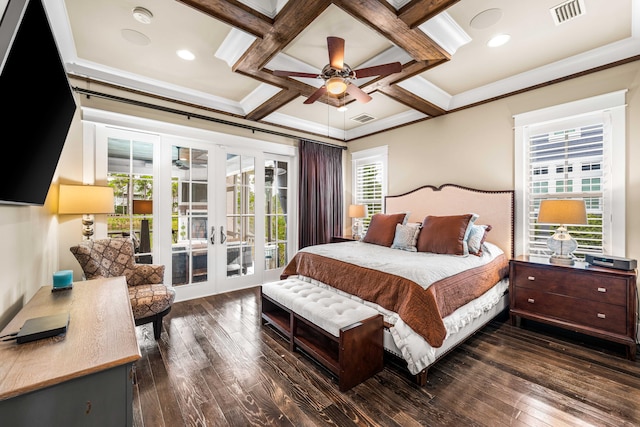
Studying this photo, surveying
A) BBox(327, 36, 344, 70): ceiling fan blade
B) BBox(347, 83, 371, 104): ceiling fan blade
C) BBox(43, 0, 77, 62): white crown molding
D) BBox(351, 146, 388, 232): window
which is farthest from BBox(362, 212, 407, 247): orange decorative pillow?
BBox(43, 0, 77, 62): white crown molding

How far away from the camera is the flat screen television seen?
1.00m

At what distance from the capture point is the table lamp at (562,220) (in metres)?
2.58

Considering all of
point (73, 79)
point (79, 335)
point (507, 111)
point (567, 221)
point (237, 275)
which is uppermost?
point (73, 79)

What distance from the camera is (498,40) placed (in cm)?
259

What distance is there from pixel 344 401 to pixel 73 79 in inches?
163

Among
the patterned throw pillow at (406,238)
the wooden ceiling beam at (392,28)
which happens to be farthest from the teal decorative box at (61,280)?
the patterned throw pillow at (406,238)

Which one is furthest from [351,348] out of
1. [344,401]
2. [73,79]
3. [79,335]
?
[73,79]

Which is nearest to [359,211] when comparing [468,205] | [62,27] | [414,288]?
[468,205]

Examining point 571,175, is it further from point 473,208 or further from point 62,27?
point 62,27

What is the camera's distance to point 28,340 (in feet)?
3.72

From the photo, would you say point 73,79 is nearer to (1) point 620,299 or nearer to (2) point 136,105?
(2) point 136,105

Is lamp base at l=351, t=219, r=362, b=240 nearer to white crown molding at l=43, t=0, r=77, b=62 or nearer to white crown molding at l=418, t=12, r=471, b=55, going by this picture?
white crown molding at l=418, t=12, r=471, b=55

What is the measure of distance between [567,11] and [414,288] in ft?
8.38

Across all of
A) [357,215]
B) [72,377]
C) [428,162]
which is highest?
[428,162]
